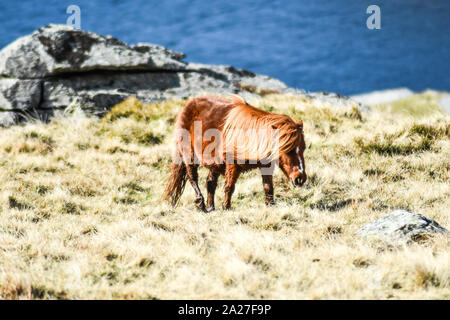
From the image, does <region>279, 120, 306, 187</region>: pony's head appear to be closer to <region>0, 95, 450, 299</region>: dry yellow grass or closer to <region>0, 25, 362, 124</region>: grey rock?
<region>0, 95, 450, 299</region>: dry yellow grass

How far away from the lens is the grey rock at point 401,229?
15.7ft

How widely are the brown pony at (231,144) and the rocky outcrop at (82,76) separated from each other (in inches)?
238

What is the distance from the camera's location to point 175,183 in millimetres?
6422

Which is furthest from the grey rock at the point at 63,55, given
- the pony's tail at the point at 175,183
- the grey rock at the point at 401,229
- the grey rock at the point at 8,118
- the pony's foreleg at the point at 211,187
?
the grey rock at the point at 401,229

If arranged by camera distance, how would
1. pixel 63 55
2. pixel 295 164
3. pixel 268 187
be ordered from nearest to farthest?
1. pixel 295 164
2. pixel 268 187
3. pixel 63 55

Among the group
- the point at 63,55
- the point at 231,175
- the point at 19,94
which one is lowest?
the point at 231,175

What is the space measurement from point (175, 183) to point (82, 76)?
7.56m

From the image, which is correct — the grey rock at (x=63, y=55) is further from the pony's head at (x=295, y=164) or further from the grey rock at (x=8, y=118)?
the pony's head at (x=295, y=164)

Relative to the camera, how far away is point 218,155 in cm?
566

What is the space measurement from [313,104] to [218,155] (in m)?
6.37

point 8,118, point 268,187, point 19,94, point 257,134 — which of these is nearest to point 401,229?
point 268,187

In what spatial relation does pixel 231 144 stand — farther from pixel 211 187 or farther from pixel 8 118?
pixel 8 118

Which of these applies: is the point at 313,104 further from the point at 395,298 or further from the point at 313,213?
the point at 395,298
